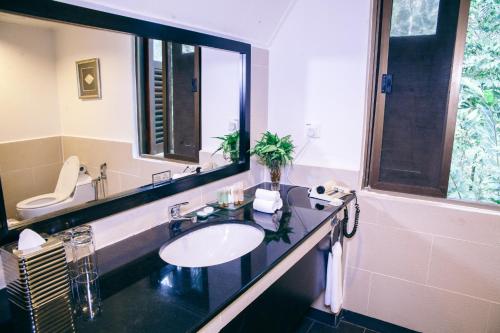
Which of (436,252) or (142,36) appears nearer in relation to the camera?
(142,36)

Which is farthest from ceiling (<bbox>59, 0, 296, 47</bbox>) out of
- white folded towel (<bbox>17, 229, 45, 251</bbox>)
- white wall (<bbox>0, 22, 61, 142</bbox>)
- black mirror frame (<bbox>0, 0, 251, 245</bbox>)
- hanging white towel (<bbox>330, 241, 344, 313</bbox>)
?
hanging white towel (<bbox>330, 241, 344, 313</bbox>)

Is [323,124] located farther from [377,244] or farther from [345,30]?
[377,244]

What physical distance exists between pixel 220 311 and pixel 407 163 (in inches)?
Result: 56.7

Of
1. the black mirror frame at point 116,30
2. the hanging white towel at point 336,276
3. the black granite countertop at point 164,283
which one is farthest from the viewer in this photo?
the hanging white towel at point 336,276

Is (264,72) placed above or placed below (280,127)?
above

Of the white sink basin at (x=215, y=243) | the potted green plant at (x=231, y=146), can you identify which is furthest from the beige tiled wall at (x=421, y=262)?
the white sink basin at (x=215, y=243)

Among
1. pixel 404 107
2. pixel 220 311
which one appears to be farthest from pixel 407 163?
pixel 220 311

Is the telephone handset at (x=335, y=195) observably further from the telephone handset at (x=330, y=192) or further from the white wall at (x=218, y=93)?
the white wall at (x=218, y=93)

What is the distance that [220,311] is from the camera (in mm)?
981

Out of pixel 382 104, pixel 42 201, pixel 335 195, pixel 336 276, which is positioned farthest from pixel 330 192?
pixel 42 201

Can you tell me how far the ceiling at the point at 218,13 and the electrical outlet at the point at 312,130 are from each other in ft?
1.90

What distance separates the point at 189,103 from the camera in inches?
70.9

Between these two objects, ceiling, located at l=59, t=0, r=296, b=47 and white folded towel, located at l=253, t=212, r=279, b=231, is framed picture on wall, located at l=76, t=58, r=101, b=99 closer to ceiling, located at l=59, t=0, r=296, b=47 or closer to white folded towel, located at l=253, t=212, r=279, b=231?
ceiling, located at l=59, t=0, r=296, b=47

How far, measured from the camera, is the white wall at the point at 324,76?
1920 mm
